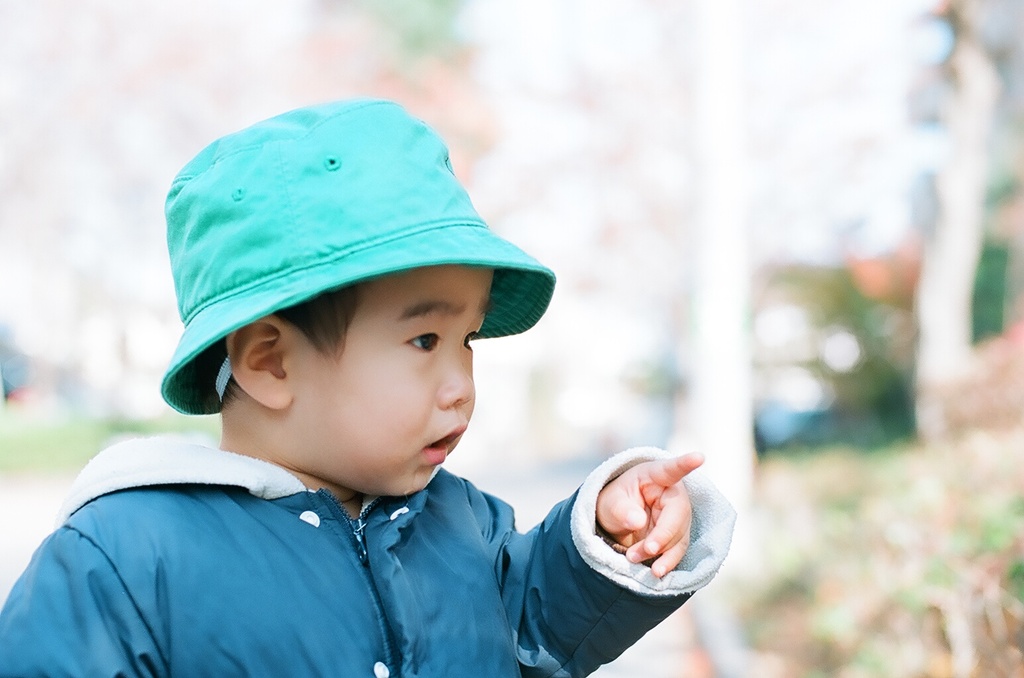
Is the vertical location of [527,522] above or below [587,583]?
below

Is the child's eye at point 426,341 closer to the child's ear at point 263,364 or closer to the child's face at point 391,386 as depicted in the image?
the child's face at point 391,386

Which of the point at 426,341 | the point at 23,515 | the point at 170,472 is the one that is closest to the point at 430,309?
the point at 426,341

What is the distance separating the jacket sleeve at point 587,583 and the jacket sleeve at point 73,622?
1.99ft

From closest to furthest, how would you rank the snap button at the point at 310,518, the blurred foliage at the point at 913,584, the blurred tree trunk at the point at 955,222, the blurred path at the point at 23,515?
the snap button at the point at 310,518 → the blurred foliage at the point at 913,584 → the blurred path at the point at 23,515 → the blurred tree trunk at the point at 955,222

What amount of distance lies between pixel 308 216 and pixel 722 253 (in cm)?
599

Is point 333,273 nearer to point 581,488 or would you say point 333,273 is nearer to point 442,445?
point 442,445

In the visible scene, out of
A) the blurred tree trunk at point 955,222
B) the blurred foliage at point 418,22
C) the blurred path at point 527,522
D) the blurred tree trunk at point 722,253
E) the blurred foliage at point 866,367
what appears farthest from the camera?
the blurred foliage at point 418,22

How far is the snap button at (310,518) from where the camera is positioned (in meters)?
1.55

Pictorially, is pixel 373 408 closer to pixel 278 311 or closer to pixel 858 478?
pixel 278 311

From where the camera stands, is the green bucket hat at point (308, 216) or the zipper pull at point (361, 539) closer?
the green bucket hat at point (308, 216)

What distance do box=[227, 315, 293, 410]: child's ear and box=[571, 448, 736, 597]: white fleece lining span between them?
48cm

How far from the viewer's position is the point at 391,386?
5.01ft

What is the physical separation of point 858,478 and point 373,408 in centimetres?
761

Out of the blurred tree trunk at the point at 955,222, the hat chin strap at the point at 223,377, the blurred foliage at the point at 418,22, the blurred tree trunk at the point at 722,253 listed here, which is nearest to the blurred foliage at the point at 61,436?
the blurred tree trunk at the point at 722,253
